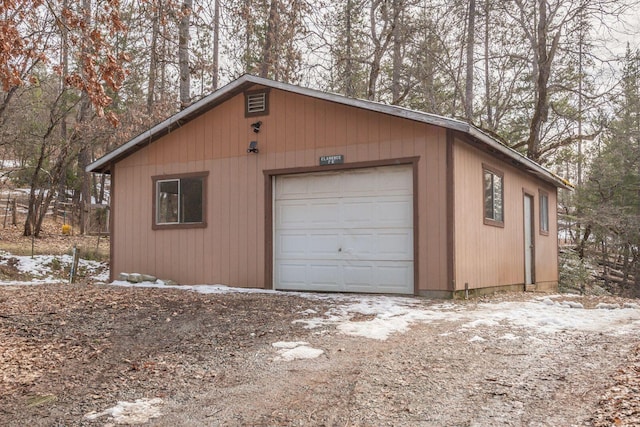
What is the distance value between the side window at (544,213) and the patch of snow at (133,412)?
12073 mm

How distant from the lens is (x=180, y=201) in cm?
1133

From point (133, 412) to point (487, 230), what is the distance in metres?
7.77

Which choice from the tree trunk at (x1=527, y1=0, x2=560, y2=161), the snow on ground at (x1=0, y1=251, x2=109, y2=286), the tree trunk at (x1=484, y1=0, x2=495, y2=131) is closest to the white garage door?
the snow on ground at (x1=0, y1=251, x2=109, y2=286)

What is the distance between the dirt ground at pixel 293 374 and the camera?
11.2ft

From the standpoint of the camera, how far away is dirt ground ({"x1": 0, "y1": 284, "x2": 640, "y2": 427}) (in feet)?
11.2

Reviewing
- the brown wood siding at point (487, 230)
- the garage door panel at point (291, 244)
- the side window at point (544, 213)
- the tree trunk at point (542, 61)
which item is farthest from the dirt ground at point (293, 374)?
the tree trunk at point (542, 61)

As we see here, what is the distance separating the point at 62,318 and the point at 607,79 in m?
16.7

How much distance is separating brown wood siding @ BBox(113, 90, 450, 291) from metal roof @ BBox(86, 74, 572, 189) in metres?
0.19

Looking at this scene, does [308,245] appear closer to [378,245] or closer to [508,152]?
[378,245]

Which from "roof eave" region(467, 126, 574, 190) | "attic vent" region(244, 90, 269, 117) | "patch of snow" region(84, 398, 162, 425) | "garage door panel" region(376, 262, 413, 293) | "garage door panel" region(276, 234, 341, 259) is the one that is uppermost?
"attic vent" region(244, 90, 269, 117)

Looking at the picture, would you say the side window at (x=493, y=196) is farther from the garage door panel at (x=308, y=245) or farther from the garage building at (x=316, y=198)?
the garage door panel at (x=308, y=245)

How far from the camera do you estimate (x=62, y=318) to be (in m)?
6.56

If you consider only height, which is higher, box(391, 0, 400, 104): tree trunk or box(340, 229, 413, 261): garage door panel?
box(391, 0, 400, 104): tree trunk

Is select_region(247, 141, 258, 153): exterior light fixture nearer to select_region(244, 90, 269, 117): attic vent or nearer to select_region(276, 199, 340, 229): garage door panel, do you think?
select_region(244, 90, 269, 117): attic vent
